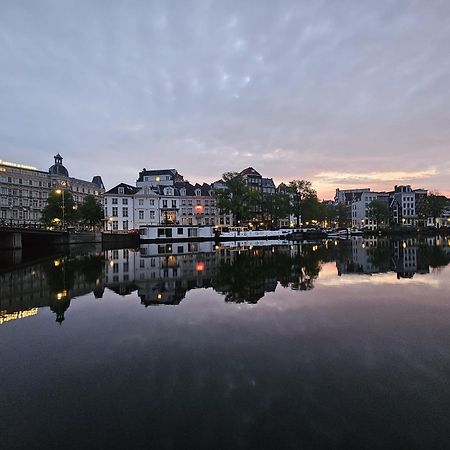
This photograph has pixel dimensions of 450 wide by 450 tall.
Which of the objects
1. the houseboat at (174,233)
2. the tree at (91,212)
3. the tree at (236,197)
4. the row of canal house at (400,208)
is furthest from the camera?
the row of canal house at (400,208)

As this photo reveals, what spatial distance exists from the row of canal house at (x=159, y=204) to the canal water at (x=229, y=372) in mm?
73873

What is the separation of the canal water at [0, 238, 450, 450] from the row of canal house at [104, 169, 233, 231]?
73873 millimetres

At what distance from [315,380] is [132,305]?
9.50 metres

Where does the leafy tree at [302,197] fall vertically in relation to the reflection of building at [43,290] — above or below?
above

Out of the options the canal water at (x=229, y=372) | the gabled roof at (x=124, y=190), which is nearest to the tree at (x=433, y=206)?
the gabled roof at (x=124, y=190)

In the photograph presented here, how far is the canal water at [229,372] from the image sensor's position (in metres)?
4.73

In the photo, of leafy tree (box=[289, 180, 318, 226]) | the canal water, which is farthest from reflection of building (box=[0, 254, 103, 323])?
leafy tree (box=[289, 180, 318, 226])

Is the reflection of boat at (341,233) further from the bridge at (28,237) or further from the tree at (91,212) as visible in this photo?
the bridge at (28,237)

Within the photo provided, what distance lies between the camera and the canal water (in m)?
4.73

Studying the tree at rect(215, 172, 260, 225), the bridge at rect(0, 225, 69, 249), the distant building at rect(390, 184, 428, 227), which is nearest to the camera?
the bridge at rect(0, 225, 69, 249)

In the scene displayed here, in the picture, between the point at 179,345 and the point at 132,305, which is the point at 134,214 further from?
the point at 179,345

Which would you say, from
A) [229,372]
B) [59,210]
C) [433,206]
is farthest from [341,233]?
[229,372]

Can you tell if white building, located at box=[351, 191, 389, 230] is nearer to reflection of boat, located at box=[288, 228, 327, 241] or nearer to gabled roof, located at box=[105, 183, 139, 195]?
reflection of boat, located at box=[288, 228, 327, 241]

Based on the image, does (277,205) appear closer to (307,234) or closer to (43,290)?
(307,234)
